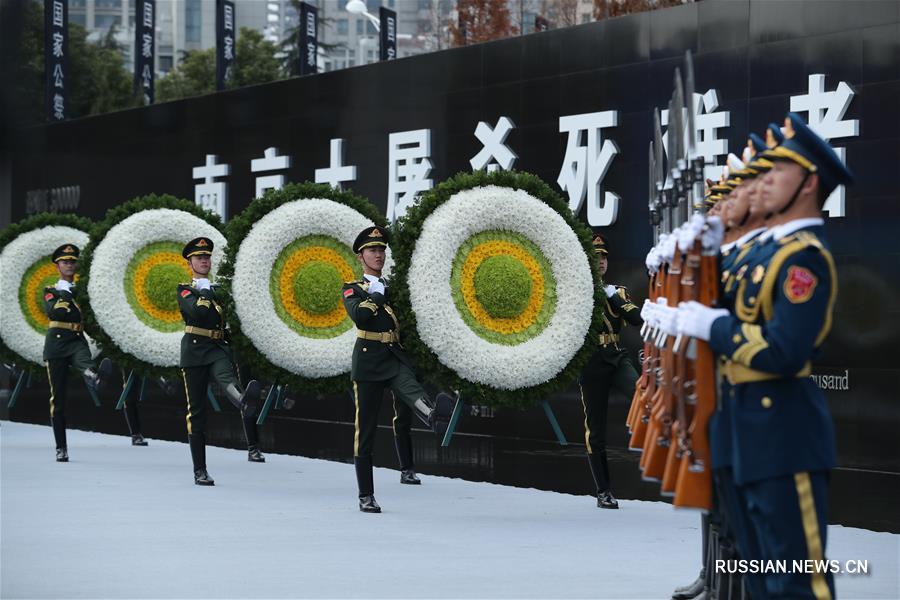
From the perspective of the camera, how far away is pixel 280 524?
909 cm

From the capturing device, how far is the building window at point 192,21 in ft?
357

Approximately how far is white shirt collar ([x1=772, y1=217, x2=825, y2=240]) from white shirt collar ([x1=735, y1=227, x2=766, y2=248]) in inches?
8.7

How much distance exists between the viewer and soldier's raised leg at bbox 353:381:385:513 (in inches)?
378

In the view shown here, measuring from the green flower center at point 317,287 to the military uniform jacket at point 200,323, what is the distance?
0.75 m

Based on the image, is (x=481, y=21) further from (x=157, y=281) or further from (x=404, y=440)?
(x=404, y=440)

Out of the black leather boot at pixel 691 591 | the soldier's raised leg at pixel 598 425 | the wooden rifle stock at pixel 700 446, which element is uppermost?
the wooden rifle stock at pixel 700 446

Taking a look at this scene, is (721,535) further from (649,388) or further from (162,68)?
(162,68)

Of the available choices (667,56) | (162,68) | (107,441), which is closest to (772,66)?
(667,56)

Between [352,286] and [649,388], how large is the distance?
404 cm

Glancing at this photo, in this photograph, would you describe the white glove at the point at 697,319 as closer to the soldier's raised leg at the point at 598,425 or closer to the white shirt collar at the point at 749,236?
the white shirt collar at the point at 749,236

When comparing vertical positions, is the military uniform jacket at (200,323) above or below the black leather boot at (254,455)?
above

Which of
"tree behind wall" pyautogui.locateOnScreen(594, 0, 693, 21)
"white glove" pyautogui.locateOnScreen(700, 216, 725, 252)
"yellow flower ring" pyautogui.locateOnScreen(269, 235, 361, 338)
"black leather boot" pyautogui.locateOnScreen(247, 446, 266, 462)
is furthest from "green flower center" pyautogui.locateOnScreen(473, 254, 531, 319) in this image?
"tree behind wall" pyautogui.locateOnScreen(594, 0, 693, 21)

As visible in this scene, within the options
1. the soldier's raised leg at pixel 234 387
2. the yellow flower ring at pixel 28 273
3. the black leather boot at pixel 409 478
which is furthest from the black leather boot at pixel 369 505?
the yellow flower ring at pixel 28 273

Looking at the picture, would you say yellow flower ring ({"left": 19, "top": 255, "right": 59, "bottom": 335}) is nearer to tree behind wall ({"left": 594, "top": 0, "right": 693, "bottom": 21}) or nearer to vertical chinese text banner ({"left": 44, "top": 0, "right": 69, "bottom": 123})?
vertical chinese text banner ({"left": 44, "top": 0, "right": 69, "bottom": 123})
